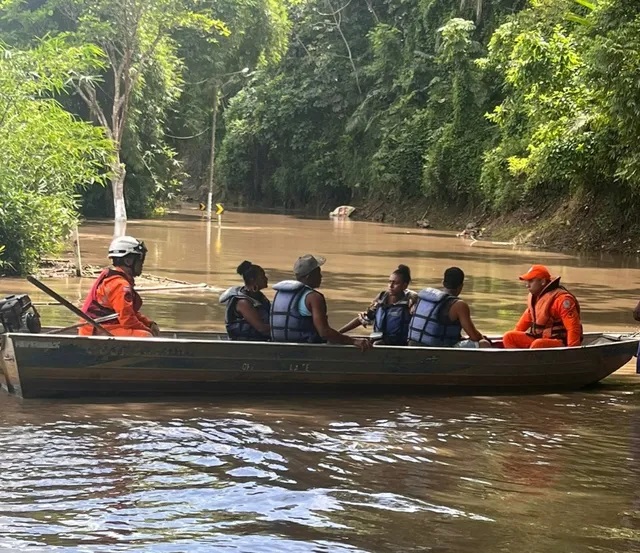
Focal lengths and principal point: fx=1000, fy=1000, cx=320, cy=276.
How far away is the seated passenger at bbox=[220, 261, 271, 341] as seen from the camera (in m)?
8.62

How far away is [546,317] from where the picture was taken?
9.28 m

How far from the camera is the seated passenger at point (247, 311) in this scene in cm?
862

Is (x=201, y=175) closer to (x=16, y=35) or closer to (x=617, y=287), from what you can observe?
(x=16, y=35)

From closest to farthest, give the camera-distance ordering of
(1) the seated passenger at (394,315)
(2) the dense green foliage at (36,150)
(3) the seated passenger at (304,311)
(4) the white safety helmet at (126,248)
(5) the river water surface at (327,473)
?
(5) the river water surface at (327,473), (4) the white safety helmet at (126,248), (3) the seated passenger at (304,311), (1) the seated passenger at (394,315), (2) the dense green foliage at (36,150)

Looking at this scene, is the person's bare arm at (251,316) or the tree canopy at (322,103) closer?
the person's bare arm at (251,316)

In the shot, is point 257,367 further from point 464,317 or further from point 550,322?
point 550,322

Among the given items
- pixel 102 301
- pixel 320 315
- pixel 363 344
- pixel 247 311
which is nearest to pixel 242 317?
pixel 247 311

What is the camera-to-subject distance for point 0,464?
6285mm

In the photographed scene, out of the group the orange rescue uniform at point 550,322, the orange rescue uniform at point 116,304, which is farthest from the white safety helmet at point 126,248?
the orange rescue uniform at point 550,322

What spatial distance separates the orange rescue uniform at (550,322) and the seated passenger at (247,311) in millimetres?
2384

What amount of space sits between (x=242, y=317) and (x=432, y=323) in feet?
5.54

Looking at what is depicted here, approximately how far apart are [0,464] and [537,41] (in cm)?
→ 2281

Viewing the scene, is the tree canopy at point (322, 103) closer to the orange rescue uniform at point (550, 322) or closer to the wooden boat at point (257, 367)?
the orange rescue uniform at point (550, 322)

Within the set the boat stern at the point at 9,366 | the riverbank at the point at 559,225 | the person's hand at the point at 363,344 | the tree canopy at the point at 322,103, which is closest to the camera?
the boat stern at the point at 9,366
